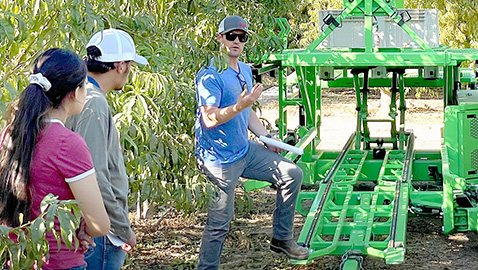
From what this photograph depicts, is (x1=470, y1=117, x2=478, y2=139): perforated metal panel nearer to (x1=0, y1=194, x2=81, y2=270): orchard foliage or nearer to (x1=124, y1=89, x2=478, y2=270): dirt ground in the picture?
(x1=124, y1=89, x2=478, y2=270): dirt ground

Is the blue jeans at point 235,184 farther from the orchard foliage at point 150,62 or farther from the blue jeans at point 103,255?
the blue jeans at point 103,255

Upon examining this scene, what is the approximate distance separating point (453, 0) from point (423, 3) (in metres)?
0.79

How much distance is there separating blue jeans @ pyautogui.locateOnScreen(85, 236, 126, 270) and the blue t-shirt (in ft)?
6.06

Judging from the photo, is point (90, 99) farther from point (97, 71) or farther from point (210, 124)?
point (210, 124)

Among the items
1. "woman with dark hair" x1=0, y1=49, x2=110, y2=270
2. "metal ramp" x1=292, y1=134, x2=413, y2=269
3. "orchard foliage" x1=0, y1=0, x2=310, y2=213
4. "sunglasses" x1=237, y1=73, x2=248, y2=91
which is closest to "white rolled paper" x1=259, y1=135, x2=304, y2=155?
"sunglasses" x1=237, y1=73, x2=248, y2=91

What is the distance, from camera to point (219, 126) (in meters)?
5.66

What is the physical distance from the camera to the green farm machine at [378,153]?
6.68 meters

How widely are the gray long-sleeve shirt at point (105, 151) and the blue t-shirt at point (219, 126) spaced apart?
1856 mm

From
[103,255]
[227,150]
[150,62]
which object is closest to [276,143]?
[227,150]

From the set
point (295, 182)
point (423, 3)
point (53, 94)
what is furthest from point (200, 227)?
point (423, 3)

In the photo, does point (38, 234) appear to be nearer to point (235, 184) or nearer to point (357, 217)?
point (235, 184)

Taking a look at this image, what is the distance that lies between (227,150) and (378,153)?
4494 mm

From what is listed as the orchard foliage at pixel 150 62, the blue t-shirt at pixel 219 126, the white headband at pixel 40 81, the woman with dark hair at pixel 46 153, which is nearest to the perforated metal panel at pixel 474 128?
the orchard foliage at pixel 150 62

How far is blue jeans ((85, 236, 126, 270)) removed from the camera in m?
3.76
